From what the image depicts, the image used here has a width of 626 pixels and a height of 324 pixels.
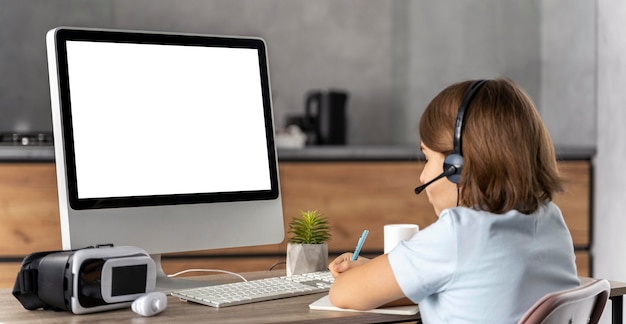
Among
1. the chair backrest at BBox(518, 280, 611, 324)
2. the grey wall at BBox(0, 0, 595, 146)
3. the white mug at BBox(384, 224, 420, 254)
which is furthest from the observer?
the grey wall at BBox(0, 0, 595, 146)

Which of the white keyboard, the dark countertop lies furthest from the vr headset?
the dark countertop

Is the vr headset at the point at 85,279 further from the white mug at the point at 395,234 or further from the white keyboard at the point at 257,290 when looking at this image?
the white mug at the point at 395,234

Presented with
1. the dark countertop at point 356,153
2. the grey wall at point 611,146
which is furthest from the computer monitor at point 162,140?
the grey wall at point 611,146

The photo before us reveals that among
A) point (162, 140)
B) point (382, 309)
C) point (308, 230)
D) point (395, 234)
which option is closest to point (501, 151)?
point (382, 309)

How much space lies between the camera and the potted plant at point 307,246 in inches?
71.7

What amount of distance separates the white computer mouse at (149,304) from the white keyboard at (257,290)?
10 cm

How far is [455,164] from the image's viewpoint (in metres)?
1.40

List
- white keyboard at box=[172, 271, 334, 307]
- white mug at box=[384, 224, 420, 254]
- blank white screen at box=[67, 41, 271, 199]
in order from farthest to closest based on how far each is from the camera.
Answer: white mug at box=[384, 224, 420, 254] → blank white screen at box=[67, 41, 271, 199] → white keyboard at box=[172, 271, 334, 307]

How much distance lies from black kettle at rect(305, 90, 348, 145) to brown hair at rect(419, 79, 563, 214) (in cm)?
223

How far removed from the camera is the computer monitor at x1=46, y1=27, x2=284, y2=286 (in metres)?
1.59

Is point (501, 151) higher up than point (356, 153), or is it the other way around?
point (501, 151)

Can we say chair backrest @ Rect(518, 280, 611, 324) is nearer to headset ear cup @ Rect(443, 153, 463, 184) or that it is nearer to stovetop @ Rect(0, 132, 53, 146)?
headset ear cup @ Rect(443, 153, 463, 184)

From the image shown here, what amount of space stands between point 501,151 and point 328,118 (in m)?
2.30

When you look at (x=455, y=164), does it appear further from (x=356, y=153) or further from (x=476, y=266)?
(x=356, y=153)
